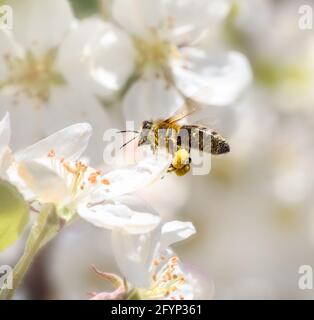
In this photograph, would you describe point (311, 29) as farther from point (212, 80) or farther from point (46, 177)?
point (46, 177)

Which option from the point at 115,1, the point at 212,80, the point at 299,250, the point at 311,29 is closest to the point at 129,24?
the point at 115,1

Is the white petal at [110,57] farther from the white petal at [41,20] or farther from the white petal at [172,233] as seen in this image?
the white petal at [172,233]

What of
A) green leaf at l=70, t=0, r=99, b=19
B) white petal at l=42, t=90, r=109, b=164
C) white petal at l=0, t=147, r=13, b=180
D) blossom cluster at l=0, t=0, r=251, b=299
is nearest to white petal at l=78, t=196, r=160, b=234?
blossom cluster at l=0, t=0, r=251, b=299

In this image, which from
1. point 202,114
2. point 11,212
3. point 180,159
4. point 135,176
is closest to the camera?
point 11,212

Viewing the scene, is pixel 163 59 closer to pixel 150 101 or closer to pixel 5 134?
pixel 150 101

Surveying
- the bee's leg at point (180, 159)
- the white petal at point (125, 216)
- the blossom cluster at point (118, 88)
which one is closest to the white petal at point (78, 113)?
the blossom cluster at point (118, 88)

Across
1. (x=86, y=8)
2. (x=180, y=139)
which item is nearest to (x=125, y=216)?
(x=180, y=139)
